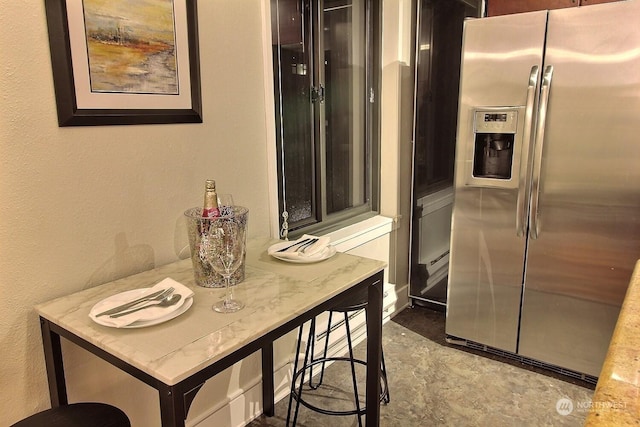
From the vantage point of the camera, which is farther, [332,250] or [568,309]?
[568,309]

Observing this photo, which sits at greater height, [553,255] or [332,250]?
[332,250]

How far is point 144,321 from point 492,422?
5.53 feet

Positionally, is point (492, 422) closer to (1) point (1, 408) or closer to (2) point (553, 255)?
(2) point (553, 255)

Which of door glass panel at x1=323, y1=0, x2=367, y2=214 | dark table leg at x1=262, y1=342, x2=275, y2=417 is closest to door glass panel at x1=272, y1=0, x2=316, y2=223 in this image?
door glass panel at x1=323, y1=0, x2=367, y2=214

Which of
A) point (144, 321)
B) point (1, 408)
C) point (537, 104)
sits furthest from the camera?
point (537, 104)

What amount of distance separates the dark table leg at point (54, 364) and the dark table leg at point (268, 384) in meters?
0.90

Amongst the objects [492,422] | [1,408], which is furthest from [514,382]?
[1,408]

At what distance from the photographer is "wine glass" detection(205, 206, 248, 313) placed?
139 centimetres

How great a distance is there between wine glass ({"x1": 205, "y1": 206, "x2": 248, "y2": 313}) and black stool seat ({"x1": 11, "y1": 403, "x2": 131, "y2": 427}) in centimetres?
39

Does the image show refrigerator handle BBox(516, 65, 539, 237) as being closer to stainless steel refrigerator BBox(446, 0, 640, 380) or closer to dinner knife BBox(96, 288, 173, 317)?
stainless steel refrigerator BBox(446, 0, 640, 380)

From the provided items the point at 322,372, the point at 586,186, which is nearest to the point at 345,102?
the point at 586,186

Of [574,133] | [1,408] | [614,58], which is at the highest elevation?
[614,58]

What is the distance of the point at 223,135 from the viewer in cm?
192

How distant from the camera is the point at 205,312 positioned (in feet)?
4.40
